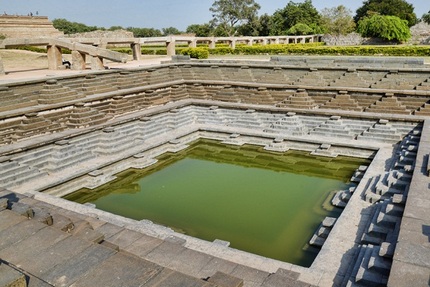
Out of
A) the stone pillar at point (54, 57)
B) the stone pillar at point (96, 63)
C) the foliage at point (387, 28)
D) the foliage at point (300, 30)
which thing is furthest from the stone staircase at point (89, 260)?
the foliage at point (300, 30)

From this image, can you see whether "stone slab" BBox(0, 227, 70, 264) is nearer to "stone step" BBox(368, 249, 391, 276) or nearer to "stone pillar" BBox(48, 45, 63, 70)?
"stone step" BBox(368, 249, 391, 276)

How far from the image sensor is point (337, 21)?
42.3m

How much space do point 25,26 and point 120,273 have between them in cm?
3313

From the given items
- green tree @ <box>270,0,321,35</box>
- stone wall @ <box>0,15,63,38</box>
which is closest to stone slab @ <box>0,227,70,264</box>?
stone wall @ <box>0,15,63,38</box>

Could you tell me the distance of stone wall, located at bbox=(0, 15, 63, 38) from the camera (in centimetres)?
2917

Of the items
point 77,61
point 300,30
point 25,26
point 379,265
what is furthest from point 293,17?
point 379,265

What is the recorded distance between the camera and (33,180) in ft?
27.4

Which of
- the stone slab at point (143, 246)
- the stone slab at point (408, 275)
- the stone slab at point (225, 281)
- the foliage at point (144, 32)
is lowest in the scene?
the stone slab at point (408, 275)

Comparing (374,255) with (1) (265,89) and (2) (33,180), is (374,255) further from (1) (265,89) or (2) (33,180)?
(1) (265,89)

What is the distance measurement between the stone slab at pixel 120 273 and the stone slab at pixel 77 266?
0.19 feet

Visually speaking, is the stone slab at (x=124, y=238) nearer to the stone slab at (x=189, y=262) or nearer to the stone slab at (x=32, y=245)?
the stone slab at (x=189, y=262)

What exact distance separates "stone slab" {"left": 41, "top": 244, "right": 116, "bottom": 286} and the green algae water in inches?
116

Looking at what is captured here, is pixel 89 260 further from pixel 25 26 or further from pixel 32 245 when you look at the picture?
pixel 25 26

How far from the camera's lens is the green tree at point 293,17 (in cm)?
4728
